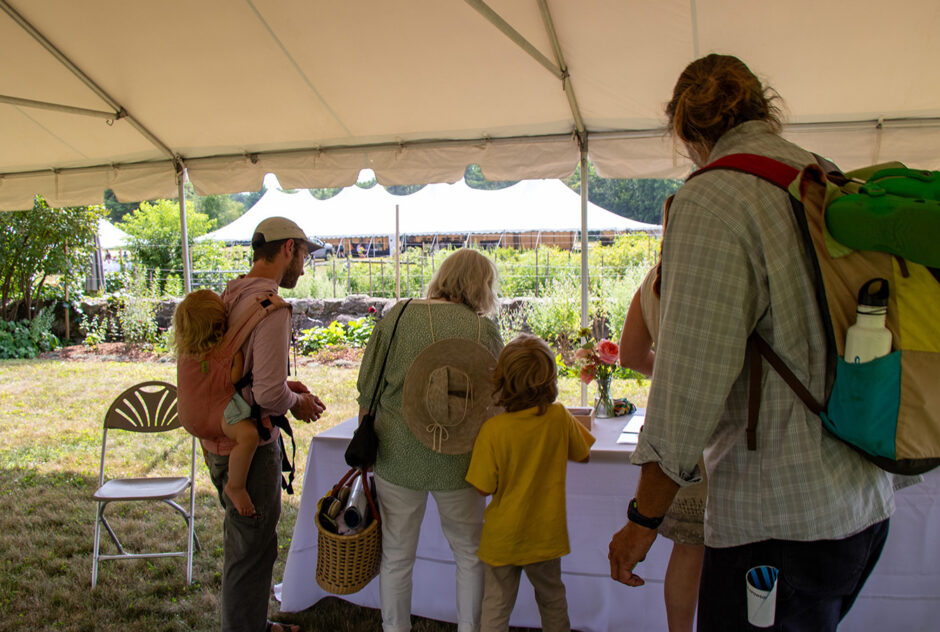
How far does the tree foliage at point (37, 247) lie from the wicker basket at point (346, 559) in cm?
1088

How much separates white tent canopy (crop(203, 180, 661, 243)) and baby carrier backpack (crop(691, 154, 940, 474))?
12639mm

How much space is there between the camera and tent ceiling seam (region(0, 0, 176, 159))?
3291mm

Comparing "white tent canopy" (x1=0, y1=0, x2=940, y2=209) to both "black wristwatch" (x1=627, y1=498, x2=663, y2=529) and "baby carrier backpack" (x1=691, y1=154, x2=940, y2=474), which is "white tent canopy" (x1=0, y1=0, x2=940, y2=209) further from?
"black wristwatch" (x1=627, y1=498, x2=663, y2=529)

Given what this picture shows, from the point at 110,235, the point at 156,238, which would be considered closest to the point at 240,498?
the point at 156,238

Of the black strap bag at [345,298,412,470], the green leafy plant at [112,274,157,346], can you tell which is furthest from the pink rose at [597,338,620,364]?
the green leafy plant at [112,274,157,346]

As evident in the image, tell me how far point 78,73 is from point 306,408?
2597 mm

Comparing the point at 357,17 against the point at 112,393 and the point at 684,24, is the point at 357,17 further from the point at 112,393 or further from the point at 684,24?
the point at 112,393

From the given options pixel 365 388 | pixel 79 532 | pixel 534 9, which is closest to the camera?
pixel 365 388

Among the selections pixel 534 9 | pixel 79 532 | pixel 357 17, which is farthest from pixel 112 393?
pixel 534 9

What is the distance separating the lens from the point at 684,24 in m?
2.71

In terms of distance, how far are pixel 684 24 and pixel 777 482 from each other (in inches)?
90.7

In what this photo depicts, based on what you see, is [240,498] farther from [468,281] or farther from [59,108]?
[59,108]

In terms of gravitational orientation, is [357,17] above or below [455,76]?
above

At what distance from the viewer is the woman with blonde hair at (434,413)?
211 cm
